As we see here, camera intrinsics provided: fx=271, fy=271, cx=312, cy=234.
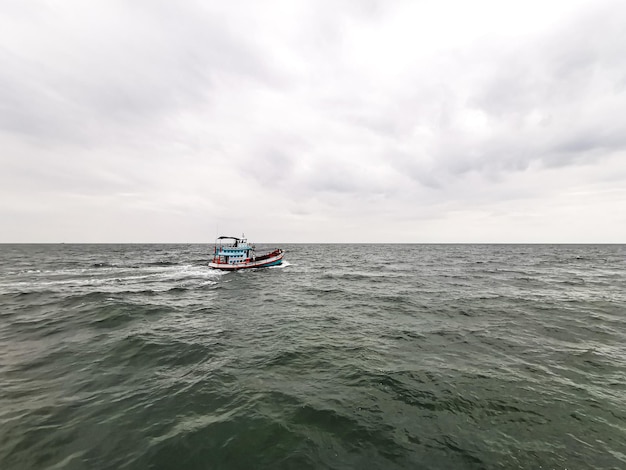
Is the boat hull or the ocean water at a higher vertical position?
the boat hull

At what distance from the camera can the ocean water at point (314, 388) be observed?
7645mm

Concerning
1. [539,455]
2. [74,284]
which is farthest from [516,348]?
[74,284]

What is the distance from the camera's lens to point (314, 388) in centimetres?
1099

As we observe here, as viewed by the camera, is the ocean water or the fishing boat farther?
the fishing boat

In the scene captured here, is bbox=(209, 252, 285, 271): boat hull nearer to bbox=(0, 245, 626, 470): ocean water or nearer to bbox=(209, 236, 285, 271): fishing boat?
bbox=(209, 236, 285, 271): fishing boat

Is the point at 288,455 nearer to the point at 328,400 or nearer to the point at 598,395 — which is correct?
the point at 328,400

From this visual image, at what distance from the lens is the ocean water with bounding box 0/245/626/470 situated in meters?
7.64

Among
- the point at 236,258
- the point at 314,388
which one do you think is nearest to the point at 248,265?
the point at 236,258

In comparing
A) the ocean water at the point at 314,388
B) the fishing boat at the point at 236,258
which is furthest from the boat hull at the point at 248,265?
the ocean water at the point at 314,388

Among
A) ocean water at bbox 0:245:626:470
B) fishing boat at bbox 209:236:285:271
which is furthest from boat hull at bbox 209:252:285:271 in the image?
ocean water at bbox 0:245:626:470

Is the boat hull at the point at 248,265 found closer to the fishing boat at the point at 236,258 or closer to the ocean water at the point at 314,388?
the fishing boat at the point at 236,258

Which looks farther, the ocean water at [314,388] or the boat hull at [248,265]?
the boat hull at [248,265]

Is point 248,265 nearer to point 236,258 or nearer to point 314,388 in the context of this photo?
point 236,258

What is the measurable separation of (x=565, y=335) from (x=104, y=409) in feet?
78.6
